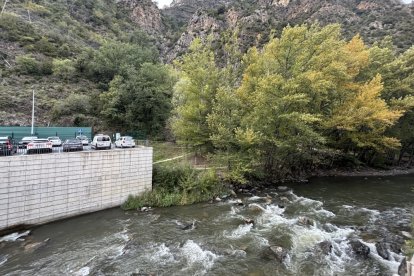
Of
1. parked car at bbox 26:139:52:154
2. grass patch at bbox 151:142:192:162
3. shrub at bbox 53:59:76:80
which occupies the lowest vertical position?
grass patch at bbox 151:142:192:162

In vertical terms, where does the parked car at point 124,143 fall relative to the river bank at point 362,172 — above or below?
above

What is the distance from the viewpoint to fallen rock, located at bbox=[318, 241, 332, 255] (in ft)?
41.9

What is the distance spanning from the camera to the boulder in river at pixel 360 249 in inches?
495

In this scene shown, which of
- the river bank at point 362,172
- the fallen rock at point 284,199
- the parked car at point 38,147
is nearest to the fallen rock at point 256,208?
the fallen rock at point 284,199

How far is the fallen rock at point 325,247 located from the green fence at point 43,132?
24.5 metres

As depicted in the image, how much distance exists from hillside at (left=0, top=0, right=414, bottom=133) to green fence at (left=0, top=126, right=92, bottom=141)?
20.7 ft

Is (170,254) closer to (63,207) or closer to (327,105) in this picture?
(63,207)

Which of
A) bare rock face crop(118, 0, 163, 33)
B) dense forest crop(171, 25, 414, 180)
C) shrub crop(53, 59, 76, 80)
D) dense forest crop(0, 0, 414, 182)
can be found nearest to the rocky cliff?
bare rock face crop(118, 0, 163, 33)

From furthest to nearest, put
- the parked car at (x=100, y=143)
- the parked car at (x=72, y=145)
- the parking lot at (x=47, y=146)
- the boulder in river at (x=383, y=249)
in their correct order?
the parked car at (x=100, y=143)
the parked car at (x=72, y=145)
the parking lot at (x=47, y=146)
the boulder in river at (x=383, y=249)

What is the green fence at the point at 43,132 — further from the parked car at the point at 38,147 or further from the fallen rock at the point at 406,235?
the fallen rock at the point at 406,235

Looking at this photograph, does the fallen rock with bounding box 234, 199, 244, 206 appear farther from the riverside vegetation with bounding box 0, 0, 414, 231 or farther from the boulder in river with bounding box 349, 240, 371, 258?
the boulder in river with bounding box 349, 240, 371, 258

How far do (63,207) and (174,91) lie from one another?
23140 millimetres

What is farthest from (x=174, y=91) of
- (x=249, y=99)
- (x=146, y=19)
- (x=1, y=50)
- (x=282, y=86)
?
(x=146, y=19)

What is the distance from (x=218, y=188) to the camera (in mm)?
22516
